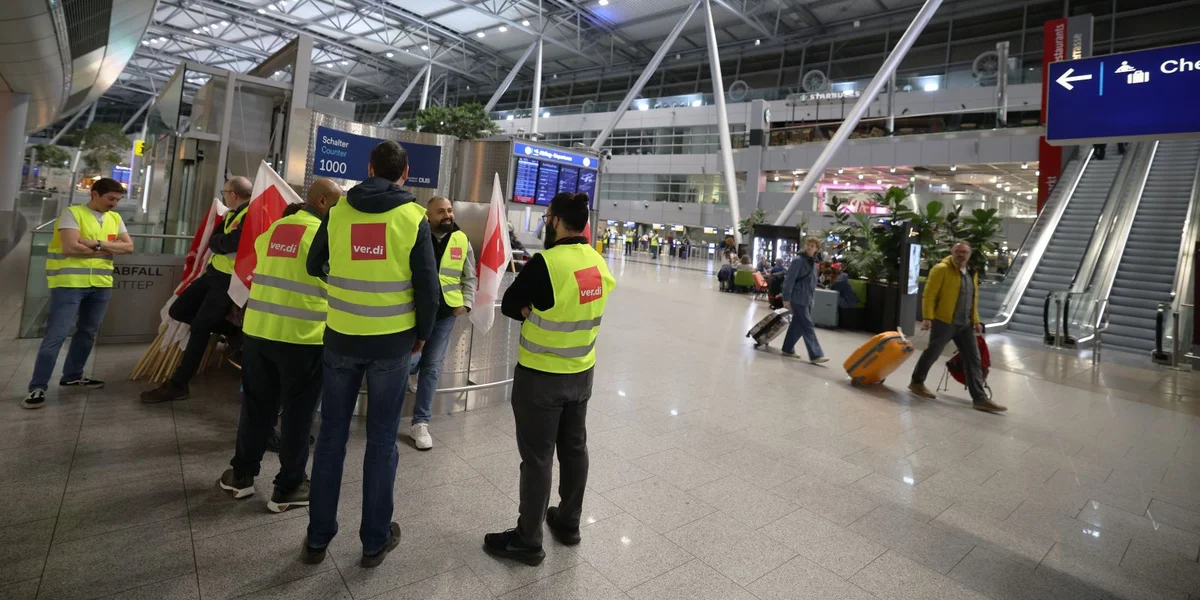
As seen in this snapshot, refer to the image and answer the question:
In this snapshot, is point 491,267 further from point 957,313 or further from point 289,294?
point 957,313

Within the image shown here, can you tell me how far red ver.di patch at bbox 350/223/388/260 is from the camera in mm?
2311

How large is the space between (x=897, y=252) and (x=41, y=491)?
12447 mm

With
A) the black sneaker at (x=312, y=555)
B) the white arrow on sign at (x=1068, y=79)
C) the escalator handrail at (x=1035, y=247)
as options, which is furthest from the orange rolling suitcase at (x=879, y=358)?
the escalator handrail at (x=1035, y=247)

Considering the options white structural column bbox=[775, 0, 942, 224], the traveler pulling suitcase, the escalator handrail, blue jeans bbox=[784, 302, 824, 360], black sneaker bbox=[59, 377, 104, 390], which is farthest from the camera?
white structural column bbox=[775, 0, 942, 224]

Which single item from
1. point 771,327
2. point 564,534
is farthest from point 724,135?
point 564,534

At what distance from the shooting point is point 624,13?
3425 cm

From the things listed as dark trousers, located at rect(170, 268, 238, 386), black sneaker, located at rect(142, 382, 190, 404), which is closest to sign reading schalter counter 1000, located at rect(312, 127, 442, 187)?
dark trousers, located at rect(170, 268, 238, 386)

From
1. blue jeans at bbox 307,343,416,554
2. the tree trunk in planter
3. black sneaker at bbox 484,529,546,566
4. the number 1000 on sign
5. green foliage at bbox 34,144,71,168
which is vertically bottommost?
black sneaker at bbox 484,529,546,566

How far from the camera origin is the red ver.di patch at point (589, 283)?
8.37 feet

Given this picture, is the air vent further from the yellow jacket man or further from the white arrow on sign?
the white arrow on sign

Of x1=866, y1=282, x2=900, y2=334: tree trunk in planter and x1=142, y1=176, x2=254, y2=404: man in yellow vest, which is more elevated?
x1=866, y1=282, x2=900, y2=334: tree trunk in planter

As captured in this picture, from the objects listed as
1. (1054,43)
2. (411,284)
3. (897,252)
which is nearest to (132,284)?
(411,284)

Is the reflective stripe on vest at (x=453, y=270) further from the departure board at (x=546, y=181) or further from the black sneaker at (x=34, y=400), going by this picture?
the departure board at (x=546, y=181)

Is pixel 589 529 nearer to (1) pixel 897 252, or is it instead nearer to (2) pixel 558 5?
(1) pixel 897 252
